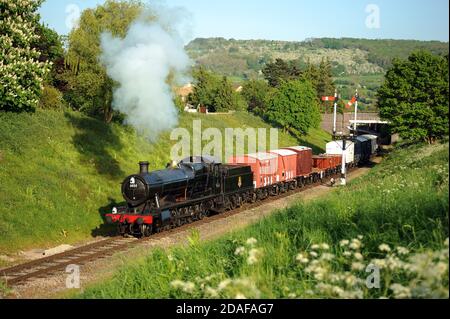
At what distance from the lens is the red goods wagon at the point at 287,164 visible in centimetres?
3662

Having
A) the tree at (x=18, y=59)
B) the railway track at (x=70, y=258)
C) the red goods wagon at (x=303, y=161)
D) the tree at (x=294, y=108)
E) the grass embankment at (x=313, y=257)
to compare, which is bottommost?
the railway track at (x=70, y=258)

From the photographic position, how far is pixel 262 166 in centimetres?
3356

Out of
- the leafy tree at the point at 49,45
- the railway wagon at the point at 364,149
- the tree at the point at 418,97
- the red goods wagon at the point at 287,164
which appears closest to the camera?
the red goods wagon at the point at 287,164

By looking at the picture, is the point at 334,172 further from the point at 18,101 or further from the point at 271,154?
→ the point at 18,101

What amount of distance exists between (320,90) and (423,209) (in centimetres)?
9728

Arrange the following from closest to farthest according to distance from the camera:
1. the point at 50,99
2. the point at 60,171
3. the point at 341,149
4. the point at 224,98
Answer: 1. the point at 60,171
2. the point at 50,99
3. the point at 341,149
4. the point at 224,98

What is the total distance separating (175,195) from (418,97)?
33649 mm

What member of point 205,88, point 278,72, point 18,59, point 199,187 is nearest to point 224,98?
point 205,88

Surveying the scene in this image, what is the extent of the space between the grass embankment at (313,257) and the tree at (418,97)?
3591 centimetres

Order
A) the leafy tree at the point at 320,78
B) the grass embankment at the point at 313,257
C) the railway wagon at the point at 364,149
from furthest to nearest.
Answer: the leafy tree at the point at 320,78, the railway wagon at the point at 364,149, the grass embankment at the point at 313,257

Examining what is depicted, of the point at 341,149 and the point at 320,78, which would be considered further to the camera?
the point at 320,78

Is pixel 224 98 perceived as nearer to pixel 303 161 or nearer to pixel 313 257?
pixel 303 161

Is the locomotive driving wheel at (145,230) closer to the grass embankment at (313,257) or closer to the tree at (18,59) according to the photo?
the grass embankment at (313,257)

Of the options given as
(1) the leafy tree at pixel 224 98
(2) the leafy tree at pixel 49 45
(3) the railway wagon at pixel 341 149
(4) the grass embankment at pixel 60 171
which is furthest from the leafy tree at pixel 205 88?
(2) the leafy tree at pixel 49 45
